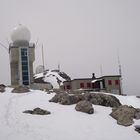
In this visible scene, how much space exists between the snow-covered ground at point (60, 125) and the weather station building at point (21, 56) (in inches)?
1589

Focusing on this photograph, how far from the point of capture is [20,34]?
69750mm

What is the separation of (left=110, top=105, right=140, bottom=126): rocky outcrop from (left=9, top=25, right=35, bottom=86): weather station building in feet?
146

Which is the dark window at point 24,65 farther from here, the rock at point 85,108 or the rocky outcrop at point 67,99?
the rock at point 85,108

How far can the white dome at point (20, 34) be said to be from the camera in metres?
69.7

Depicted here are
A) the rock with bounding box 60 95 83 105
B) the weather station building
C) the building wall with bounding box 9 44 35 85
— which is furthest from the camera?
the building wall with bounding box 9 44 35 85

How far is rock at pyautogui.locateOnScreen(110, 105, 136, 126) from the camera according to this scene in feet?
76.1

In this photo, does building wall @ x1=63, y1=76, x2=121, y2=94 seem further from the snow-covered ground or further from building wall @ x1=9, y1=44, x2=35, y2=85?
the snow-covered ground

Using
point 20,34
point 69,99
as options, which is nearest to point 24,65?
point 20,34

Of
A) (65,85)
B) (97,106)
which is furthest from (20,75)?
(97,106)

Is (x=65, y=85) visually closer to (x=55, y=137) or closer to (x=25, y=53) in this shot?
(x=25, y=53)

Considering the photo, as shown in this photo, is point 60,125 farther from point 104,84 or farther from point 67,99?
point 104,84

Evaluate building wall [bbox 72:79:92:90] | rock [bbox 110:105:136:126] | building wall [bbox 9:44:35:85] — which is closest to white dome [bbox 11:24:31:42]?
building wall [bbox 9:44:35:85]

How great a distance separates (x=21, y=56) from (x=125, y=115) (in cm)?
4746

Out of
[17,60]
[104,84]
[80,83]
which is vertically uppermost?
[17,60]
